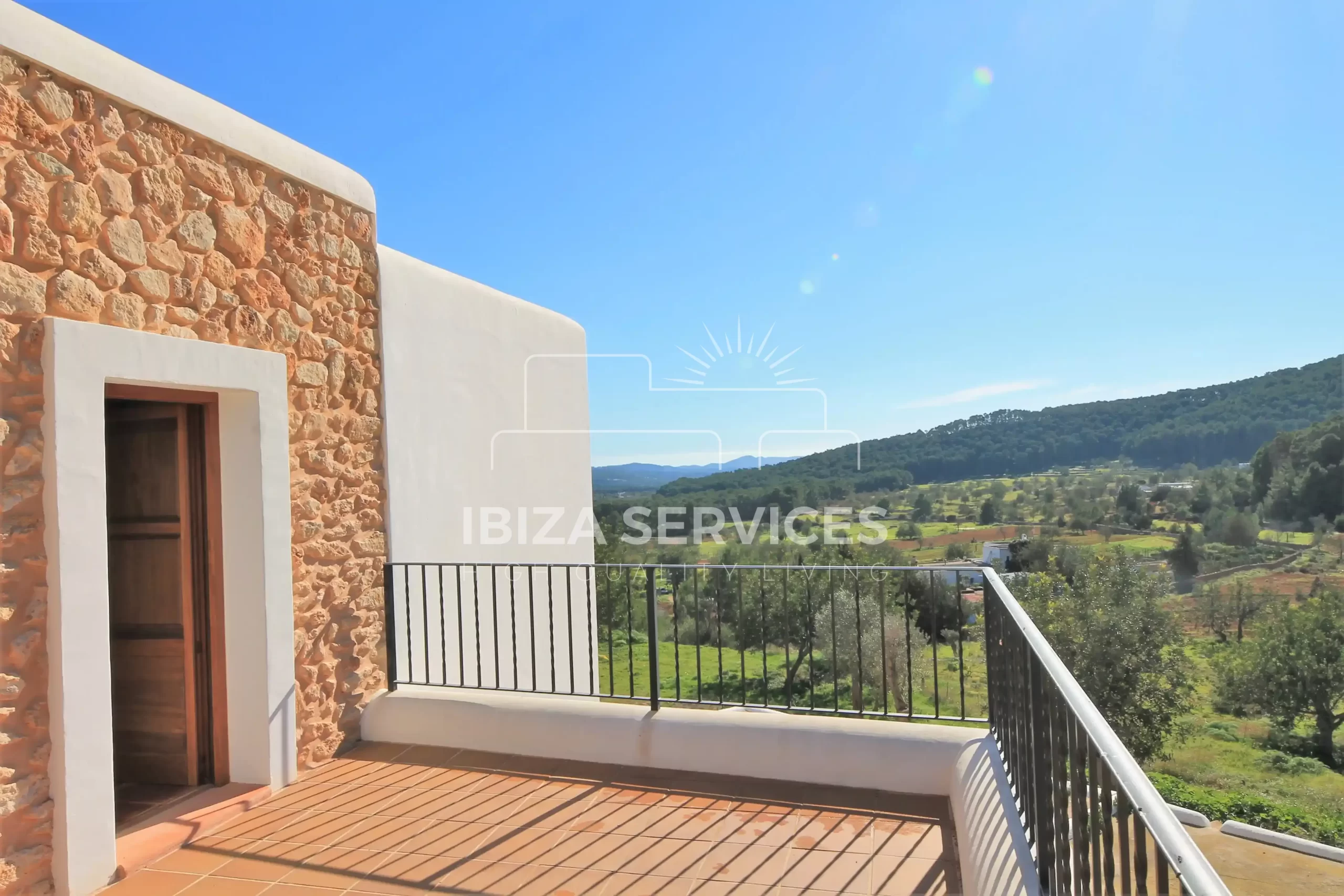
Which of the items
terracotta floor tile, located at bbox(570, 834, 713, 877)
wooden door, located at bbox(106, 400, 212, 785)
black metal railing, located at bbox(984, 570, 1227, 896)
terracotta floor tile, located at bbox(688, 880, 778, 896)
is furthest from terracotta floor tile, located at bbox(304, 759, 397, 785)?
black metal railing, located at bbox(984, 570, 1227, 896)

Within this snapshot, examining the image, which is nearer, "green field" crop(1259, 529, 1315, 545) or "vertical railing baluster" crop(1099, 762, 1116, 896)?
"vertical railing baluster" crop(1099, 762, 1116, 896)

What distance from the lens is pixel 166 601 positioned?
3.48 m

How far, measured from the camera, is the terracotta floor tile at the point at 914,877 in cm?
247

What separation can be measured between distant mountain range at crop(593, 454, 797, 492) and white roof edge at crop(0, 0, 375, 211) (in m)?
7.29

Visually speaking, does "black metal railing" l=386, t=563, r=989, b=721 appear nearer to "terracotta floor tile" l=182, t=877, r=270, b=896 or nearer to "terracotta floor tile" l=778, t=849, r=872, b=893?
"terracotta floor tile" l=778, t=849, r=872, b=893

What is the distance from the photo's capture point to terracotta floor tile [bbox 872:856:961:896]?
2.47 meters

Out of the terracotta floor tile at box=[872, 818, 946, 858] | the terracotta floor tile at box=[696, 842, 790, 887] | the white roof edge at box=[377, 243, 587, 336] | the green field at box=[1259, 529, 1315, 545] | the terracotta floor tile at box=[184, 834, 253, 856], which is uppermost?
the white roof edge at box=[377, 243, 587, 336]

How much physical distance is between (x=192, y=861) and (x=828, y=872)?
2413 millimetres

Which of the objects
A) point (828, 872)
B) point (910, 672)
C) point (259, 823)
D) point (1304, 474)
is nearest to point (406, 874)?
point (259, 823)

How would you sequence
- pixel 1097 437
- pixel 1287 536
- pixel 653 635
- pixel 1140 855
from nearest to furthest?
pixel 1140 855 → pixel 653 635 → pixel 1097 437 → pixel 1287 536

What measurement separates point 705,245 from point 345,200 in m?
15.7

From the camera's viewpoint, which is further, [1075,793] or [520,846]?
[520,846]

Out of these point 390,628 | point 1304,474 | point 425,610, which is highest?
point 425,610

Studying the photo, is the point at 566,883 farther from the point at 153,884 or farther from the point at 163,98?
the point at 163,98
